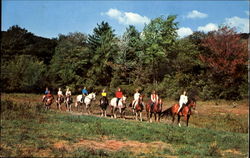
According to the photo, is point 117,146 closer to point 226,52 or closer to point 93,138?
point 93,138

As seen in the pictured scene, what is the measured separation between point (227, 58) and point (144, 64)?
532 inches

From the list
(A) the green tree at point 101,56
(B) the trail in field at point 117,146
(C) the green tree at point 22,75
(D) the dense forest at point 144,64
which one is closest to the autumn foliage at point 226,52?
(D) the dense forest at point 144,64

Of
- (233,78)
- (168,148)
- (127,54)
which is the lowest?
(168,148)

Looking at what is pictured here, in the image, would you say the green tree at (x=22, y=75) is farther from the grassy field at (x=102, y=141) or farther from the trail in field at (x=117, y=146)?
the trail in field at (x=117, y=146)

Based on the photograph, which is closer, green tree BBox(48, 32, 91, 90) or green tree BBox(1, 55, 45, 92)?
green tree BBox(48, 32, 91, 90)

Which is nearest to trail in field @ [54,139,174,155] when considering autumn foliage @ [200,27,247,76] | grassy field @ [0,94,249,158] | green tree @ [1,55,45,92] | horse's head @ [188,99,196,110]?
grassy field @ [0,94,249,158]

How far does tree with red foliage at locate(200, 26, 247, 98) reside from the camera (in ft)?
125

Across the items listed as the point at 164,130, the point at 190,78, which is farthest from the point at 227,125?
the point at 190,78

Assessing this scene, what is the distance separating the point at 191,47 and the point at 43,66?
78.0ft

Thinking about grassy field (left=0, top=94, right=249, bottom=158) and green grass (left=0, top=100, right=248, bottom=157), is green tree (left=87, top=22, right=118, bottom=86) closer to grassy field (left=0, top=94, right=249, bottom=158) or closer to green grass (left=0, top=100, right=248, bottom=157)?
grassy field (left=0, top=94, right=249, bottom=158)

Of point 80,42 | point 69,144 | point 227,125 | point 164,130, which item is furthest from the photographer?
point 80,42

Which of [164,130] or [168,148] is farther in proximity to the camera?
[164,130]

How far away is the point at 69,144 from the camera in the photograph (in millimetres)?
12680

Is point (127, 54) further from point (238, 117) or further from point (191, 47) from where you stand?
Result: point (238, 117)
